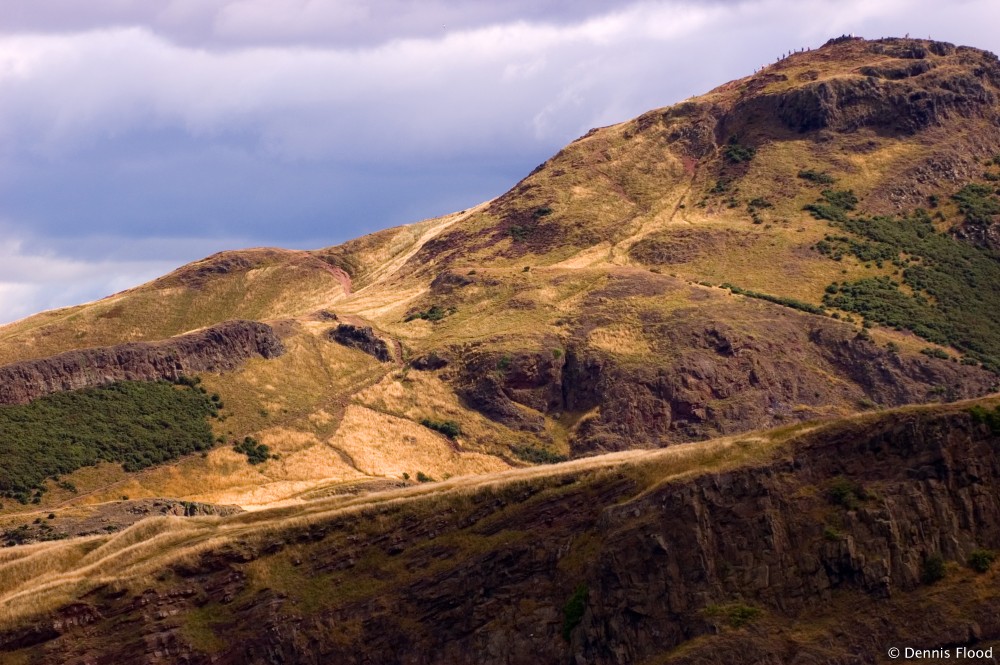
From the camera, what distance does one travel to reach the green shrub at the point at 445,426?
117125 mm

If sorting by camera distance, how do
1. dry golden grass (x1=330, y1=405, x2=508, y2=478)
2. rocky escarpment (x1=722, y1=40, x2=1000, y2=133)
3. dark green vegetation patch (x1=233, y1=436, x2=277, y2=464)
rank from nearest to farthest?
dark green vegetation patch (x1=233, y1=436, x2=277, y2=464) < dry golden grass (x1=330, y1=405, x2=508, y2=478) < rocky escarpment (x1=722, y1=40, x2=1000, y2=133)

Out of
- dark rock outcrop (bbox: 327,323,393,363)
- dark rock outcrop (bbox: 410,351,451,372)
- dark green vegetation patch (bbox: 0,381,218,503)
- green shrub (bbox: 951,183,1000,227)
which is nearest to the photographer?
dark green vegetation patch (bbox: 0,381,218,503)

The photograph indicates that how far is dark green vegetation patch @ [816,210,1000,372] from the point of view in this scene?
12875cm

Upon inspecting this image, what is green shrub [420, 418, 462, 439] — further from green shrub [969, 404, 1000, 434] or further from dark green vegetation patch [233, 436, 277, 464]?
green shrub [969, 404, 1000, 434]

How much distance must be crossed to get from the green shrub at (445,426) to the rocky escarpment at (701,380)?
3.87 metres

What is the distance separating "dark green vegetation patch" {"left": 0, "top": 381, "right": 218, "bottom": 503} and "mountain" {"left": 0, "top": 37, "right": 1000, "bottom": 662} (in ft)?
1.33

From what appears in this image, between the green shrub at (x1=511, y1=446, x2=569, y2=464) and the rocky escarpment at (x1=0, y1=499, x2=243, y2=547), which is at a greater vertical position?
the rocky escarpment at (x1=0, y1=499, x2=243, y2=547)

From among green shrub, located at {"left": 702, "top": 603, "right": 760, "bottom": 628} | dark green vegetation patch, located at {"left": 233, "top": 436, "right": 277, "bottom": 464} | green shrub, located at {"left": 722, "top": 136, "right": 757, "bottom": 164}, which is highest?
green shrub, located at {"left": 722, "top": 136, "right": 757, "bottom": 164}

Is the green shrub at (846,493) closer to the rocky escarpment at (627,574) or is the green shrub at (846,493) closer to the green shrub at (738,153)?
the rocky escarpment at (627,574)

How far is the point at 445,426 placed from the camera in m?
118

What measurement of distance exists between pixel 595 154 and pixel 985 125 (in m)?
48.2

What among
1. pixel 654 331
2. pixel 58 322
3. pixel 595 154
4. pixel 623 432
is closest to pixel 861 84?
pixel 595 154

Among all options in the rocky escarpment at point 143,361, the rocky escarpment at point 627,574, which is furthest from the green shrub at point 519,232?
the rocky escarpment at point 627,574

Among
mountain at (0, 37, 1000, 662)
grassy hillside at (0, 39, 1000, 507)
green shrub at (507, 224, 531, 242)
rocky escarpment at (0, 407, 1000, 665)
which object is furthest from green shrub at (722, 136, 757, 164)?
rocky escarpment at (0, 407, 1000, 665)
